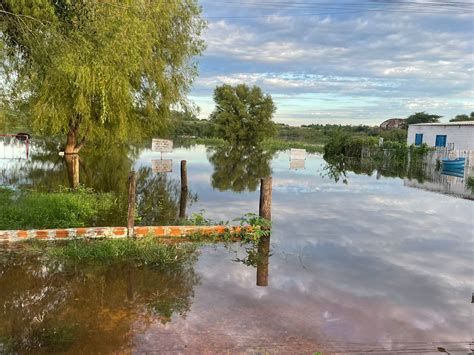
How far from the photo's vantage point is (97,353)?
15.5ft

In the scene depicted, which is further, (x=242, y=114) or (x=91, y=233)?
(x=242, y=114)

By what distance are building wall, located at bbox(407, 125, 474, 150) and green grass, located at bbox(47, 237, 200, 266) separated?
95.1ft

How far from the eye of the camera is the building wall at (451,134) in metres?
31.6

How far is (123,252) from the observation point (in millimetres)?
8219

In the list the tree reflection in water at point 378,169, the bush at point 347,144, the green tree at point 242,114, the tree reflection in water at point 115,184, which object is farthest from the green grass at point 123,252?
the green tree at point 242,114

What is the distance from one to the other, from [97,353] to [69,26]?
6100 mm

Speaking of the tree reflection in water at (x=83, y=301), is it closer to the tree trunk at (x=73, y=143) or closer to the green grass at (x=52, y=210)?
the green grass at (x=52, y=210)

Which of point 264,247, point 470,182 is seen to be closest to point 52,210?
point 264,247

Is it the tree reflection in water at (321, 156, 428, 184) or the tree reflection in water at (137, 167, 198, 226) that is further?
the tree reflection in water at (321, 156, 428, 184)

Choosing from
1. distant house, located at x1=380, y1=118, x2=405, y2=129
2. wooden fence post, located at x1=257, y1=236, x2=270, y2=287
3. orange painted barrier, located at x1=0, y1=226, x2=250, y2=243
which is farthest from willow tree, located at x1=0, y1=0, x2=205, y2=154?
distant house, located at x1=380, y1=118, x2=405, y2=129

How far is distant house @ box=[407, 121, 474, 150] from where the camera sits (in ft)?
104

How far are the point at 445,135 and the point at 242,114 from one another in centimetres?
3565

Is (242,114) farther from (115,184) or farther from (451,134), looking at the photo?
(115,184)

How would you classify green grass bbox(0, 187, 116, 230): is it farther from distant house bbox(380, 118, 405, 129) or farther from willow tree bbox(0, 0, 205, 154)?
distant house bbox(380, 118, 405, 129)
